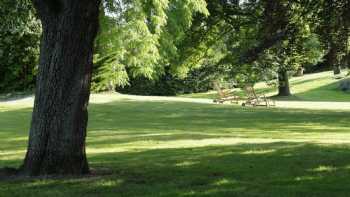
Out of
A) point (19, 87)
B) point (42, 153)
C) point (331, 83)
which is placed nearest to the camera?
point (42, 153)

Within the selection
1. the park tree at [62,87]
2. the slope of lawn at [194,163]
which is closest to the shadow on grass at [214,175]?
the slope of lawn at [194,163]

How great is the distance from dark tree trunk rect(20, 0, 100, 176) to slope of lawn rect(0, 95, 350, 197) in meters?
0.44

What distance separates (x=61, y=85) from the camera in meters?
9.24

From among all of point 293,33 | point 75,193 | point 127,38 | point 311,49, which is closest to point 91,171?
point 75,193

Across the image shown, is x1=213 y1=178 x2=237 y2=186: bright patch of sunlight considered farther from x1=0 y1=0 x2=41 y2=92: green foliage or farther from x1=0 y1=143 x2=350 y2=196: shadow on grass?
x1=0 y1=0 x2=41 y2=92: green foliage

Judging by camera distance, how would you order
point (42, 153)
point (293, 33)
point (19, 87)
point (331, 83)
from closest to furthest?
1. point (42, 153)
2. point (293, 33)
3. point (19, 87)
4. point (331, 83)

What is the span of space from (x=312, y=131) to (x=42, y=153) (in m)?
14.4

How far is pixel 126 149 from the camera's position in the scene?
14.7 metres

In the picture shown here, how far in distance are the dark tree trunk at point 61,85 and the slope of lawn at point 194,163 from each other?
1.43 ft

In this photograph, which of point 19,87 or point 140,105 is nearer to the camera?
point 140,105

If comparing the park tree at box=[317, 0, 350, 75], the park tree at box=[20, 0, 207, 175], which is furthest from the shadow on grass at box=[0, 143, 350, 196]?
the park tree at box=[317, 0, 350, 75]

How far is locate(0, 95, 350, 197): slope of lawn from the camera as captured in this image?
8281 mm

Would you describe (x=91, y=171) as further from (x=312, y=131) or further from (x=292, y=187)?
(x=312, y=131)

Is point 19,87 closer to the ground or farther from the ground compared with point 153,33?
closer to the ground
